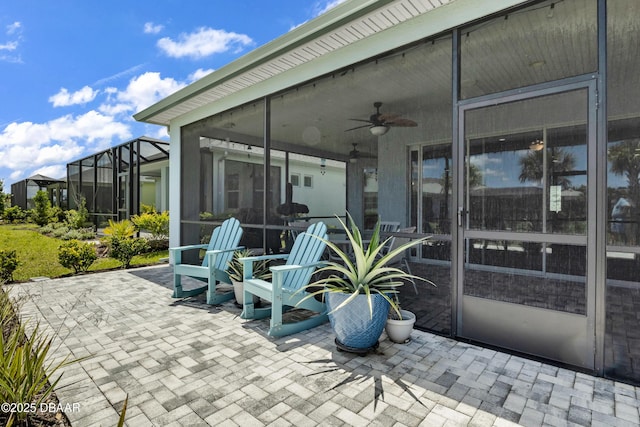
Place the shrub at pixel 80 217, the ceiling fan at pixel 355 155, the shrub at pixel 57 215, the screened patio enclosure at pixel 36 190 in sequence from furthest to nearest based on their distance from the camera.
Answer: the screened patio enclosure at pixel 36 190 < the shrub at pixel 57 215 < the shrub at pixel 80 217 < the ceiling fan at pixel 355 155

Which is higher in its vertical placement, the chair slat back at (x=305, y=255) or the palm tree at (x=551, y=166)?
the palm tree at (x=551, y=166)

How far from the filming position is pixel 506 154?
2.70m

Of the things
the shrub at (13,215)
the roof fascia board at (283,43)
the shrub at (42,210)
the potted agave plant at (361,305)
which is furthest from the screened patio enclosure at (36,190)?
the potted agave plant at (361,305)

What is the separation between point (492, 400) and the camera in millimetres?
1943

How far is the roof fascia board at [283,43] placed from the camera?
2.98 metres

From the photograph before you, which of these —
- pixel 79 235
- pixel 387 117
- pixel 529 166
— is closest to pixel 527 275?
pixel 529 166

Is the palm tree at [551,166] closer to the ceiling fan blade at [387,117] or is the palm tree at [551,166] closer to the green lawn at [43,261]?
the ceiling fan blade at [387,117]

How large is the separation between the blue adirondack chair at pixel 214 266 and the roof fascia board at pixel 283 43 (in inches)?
80.0

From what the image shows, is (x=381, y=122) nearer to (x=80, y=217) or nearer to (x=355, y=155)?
(x=355, y=155)

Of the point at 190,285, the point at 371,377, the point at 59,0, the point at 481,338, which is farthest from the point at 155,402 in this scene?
the point at 59,0

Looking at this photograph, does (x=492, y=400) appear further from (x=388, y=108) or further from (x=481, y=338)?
(x=388, y=108)

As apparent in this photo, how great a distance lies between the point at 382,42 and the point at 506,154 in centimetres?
167

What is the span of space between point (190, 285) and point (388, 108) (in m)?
3.70

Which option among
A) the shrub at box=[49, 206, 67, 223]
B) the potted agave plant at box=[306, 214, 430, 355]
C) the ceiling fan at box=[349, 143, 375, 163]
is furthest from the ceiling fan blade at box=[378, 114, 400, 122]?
the shrub at box=[49, 206, 67, 223]
